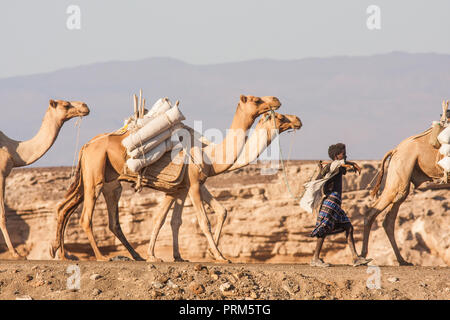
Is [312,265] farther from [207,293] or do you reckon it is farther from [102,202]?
[102,202]

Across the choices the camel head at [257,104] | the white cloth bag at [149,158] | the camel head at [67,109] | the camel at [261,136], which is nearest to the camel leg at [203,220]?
the camel at [261,136]

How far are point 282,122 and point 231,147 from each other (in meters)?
0.97

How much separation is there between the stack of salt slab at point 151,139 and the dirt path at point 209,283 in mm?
2397

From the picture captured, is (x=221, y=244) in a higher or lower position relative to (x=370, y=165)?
lower

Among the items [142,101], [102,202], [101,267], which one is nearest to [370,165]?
[102,202]

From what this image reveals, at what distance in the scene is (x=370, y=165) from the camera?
22656mm

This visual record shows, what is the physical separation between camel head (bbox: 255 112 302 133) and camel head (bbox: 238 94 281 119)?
5.1 inches

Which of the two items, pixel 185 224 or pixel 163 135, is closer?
pixel 163 135

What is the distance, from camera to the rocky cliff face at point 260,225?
68.1 feet

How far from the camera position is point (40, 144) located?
17797mm

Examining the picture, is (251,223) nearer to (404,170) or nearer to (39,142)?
(39,142)

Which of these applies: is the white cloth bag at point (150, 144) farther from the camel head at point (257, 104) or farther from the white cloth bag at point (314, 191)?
the white cloth bag at point (314, 191)
